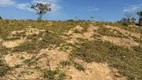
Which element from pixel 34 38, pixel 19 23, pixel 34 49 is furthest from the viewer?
pixel 19 23

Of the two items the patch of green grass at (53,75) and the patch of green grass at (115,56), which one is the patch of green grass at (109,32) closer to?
the patch of green grass at (115,56)

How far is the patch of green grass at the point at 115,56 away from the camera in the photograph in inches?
576

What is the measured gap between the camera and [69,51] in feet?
50.4

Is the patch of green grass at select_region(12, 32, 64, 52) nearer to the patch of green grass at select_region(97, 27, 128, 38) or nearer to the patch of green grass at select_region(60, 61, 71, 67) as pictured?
the patch of green grass at select_region(60, 61, 71, 67)

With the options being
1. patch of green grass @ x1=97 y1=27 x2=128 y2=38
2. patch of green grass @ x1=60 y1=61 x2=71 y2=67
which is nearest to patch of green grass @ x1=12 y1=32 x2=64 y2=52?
patch of green grass @ x1=60 y1=61 x2=71 y2=67

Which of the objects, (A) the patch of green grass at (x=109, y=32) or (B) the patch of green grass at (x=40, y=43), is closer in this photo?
(B) the patch of green grass at (x=40, y=43)

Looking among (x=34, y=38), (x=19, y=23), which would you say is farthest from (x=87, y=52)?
(x=19, y=23)

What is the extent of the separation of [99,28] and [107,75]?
255 inches

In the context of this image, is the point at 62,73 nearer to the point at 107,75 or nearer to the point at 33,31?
the point at 107,75

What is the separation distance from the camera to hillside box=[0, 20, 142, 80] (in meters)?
13.5

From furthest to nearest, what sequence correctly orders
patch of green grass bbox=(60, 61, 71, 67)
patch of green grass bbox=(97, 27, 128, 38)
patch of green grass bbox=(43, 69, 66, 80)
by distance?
patch of green grass bbox=(97, 27, 128, 38) < patch of green grass bbox=(60, 61, 71, 67) < patch of green grass bbox=(43, 69, 66, 80)

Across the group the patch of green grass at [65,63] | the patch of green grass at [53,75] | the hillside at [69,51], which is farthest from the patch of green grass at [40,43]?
the patch of green grass at [53,75]

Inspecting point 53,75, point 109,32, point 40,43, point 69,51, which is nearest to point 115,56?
point 69,51

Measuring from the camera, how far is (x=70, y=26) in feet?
63.6
